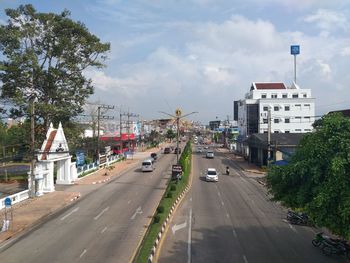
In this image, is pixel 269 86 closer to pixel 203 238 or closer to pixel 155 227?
pixel 155 227

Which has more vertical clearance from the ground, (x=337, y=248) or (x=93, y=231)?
(x=337, y=248)

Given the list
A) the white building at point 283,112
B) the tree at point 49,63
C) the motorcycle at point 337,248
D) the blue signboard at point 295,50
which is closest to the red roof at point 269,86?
the white building at point 283,112

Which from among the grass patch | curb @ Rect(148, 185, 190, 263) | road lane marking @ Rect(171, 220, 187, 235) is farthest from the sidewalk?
road lane marking @ Rect(171, 220, 187, 235)

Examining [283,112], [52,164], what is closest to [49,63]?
[52,164]

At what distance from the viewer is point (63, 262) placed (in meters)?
20.2

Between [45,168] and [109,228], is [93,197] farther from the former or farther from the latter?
[109,228]

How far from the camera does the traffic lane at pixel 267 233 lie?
21.3 metres

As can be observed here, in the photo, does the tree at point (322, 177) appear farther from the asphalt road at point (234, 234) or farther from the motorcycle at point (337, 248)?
the motorcycle at point (337, 248)

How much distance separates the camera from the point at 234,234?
84.3ft

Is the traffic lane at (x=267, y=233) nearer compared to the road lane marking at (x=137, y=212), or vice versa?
the traffic lane at (x=267, y=233)

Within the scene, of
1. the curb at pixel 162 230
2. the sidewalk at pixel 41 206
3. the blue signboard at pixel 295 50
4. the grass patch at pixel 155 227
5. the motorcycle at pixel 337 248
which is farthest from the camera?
the blue signboard at pixel 295 50

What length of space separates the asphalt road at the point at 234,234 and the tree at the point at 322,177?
3.91m

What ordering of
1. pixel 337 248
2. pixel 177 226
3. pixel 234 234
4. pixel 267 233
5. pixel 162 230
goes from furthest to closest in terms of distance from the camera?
pixel 177 226, pixel 267 233, pixel 234 234, pixel 162 230, pixel 337 248

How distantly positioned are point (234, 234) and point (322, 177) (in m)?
9.50
